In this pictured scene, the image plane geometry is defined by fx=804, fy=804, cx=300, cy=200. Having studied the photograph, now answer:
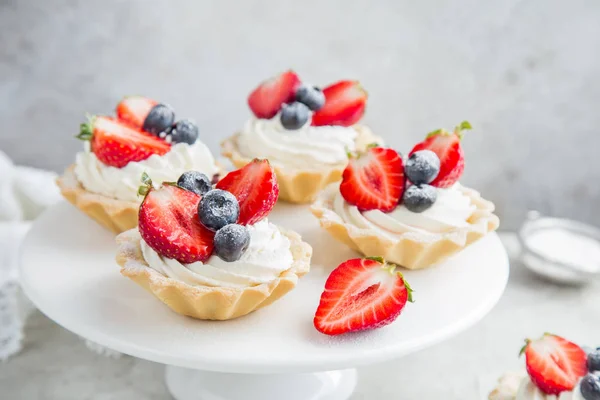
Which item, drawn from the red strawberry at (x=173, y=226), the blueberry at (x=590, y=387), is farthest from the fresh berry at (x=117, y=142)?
the blueberry at (x=590, y=387)

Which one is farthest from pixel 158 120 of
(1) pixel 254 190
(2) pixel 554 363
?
(2) pixel 554 363

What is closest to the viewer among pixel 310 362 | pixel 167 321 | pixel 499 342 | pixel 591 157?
pixel 310 362

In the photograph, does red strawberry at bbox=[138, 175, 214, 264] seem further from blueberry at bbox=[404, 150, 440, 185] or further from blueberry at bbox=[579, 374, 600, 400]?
blueberry at bbox=[579, 374, 600, 400]

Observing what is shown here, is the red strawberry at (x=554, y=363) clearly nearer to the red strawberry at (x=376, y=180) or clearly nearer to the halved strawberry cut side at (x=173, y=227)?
the red strawberry at (x=376, y=180)

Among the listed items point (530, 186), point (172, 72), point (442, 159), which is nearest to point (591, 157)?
point (530, 186)

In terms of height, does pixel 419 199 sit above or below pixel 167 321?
above

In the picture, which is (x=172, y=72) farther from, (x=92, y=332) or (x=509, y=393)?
(x=509, y=393)
